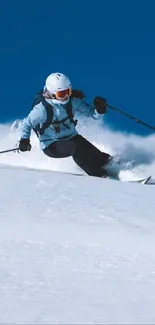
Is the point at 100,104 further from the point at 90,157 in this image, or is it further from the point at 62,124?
the point at 90,157

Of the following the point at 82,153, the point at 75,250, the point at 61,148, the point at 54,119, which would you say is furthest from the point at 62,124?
the point at 75,250

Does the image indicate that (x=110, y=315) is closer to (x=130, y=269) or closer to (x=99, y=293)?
(x=99, y=293)

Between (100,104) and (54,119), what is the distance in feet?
2.10

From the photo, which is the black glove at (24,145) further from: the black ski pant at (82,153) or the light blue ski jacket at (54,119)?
the black ski pant at (82,153)

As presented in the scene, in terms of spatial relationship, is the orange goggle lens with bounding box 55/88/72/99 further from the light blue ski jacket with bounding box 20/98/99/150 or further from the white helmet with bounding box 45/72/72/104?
the light blue ski jacket with bounding box 20/98/99/150

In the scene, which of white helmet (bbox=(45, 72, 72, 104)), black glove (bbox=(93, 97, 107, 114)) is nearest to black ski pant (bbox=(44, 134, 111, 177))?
black glove (bbox=(93, 97, 107, 114))

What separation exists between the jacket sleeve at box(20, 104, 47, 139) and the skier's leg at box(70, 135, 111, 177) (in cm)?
57

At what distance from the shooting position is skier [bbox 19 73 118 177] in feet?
28.2

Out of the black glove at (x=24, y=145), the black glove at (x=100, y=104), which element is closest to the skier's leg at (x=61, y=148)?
the black glove at (x=24, y=145)

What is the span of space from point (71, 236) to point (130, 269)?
3.23ft

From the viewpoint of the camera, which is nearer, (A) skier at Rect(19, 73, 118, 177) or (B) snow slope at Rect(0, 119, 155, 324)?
(B) snow slope at Rect(0, 119, 155, 324)

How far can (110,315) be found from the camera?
360 centimetres

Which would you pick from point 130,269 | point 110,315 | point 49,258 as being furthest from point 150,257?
point 110,315

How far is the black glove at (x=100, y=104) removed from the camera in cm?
880
